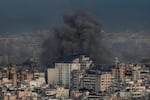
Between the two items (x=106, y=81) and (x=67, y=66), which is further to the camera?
(x=67, y=66)

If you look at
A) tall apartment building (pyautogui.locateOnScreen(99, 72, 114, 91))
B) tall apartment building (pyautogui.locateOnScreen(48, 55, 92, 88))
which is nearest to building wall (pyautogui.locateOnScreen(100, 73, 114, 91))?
tall apartment building (pyautogui.locateOnScreen(99, 72, 114, 91))

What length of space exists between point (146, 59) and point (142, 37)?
4656 millimetres

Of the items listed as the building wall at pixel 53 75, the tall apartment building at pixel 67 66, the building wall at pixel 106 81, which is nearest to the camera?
the building wall at pixel 106 81

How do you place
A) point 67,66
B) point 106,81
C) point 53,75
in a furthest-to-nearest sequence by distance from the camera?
point 67,66 < point 53,75 < point 106,81

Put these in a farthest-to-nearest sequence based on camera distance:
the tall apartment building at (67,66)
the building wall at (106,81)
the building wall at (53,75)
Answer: the tall apartment building at (67,66)
the building wall at (53,75)
the building wall at (106,81)

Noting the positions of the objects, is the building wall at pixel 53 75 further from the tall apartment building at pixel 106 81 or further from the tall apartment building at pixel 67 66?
the tall apartment building at pixel 106 81

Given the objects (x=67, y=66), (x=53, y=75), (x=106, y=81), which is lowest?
(x=106, y=81)

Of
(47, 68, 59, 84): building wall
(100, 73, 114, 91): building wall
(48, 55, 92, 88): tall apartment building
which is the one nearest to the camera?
(100, 73, 114, 91): building wall

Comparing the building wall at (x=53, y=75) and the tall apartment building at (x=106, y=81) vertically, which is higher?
the building wall at (x=53, y=75)

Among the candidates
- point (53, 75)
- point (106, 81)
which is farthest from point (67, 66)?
point (106, 81)

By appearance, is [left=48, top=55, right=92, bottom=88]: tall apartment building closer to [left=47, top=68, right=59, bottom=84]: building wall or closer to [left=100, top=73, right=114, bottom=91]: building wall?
[left=47, top=68, right=59, bottom=84]: building wall

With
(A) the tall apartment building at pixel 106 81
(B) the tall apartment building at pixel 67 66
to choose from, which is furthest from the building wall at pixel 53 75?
(A) the tall apartment building at pixel 106 81

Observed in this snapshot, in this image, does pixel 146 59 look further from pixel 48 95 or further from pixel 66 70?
pixel 48 95

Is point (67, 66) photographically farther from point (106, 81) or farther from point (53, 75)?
point (106, 81)
